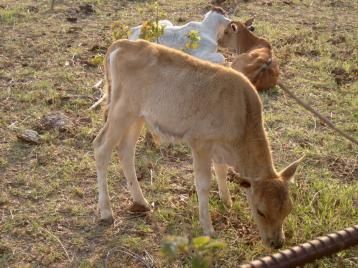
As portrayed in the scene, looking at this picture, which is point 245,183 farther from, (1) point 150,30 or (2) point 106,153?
(1) point 150,30

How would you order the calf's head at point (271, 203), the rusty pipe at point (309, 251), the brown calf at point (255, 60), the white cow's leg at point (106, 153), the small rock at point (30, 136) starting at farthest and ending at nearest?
the brown calf at point (255, 60) → the small rock at point (30, 136) → the white cow's leg at point (106, 153) → the calf's head at point (271, 203) → the rusty pipe at point (309, 251)

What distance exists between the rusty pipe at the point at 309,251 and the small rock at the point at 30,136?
4.34 m

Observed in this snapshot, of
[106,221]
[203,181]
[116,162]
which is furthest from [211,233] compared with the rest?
[116,162]

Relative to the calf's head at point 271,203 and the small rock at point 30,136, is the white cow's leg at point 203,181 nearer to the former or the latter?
the calf's head at point 271,203

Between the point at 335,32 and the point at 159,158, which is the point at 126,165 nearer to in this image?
the point at 159,158

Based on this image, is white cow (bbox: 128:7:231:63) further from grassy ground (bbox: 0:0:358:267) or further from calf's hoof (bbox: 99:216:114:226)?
calf's hoof (bbox: 99:216:114:226)

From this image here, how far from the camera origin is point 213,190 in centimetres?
566

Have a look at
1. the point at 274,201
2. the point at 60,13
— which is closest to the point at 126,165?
the point at 274,201

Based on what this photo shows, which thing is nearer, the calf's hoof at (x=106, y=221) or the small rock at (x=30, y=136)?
the calf's hoof at (x=106, y=221)

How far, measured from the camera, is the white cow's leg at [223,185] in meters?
5.35

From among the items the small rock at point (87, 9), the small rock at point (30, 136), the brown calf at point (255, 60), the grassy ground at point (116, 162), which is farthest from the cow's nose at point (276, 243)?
the small rock at point (87, 9)

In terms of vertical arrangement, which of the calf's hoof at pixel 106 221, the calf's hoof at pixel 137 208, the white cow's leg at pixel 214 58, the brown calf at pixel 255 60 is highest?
the brown calf at pixel 255 60

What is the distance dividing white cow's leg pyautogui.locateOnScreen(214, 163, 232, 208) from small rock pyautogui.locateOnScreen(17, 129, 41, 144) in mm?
2173

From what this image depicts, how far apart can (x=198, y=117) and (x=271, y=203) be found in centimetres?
94
